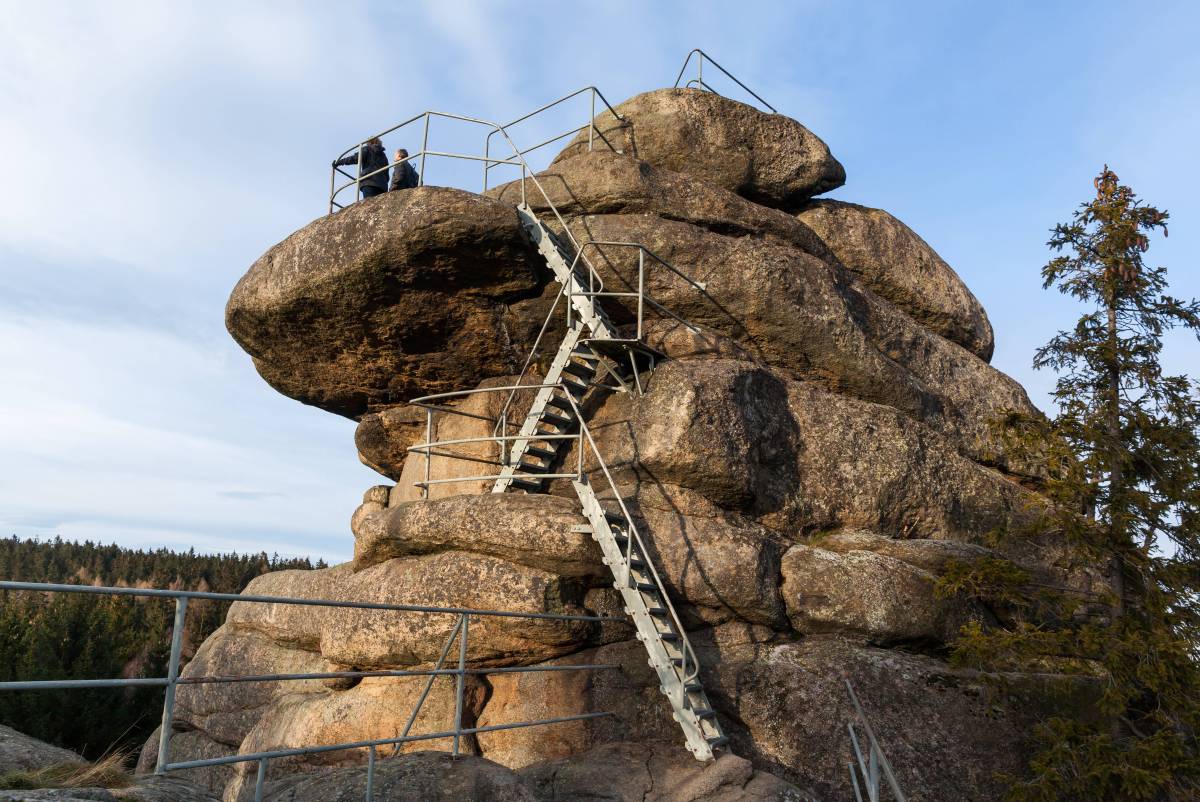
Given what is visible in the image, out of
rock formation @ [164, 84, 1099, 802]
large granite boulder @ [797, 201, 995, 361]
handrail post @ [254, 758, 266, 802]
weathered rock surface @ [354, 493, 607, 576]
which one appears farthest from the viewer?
large granite boulder @ [797, 201, 995, 361]

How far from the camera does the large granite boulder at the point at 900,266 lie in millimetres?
Answer: 21328

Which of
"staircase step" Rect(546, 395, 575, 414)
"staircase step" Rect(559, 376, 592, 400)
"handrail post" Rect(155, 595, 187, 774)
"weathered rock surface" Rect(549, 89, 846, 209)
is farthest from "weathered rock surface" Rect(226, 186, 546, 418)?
"handrail post" Rect(155, 595, 187, 774)

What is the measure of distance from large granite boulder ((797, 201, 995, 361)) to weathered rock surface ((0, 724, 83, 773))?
54.1 ft

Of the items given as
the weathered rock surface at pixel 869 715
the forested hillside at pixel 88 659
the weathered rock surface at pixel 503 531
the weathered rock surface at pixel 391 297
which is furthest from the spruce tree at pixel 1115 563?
the forested hillside at pixel 88 659

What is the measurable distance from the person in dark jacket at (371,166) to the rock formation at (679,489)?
6.06ft

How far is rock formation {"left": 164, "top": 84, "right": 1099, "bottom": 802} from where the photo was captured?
43.4ft

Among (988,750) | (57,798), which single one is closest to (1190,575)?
(988,750)

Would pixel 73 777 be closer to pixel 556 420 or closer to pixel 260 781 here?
pixel 260 781

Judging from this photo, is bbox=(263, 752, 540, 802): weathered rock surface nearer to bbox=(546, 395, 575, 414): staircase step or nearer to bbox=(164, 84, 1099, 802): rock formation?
bbox=(164, 84, 1099, 802): rock formation

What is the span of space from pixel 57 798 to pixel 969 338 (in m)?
19.9

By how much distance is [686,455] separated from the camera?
14867 mm

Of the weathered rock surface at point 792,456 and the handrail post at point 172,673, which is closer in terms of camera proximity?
the handrail post at point 172,673

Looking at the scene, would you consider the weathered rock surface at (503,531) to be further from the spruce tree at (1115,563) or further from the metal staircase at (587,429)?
the spruce tree at (1115,563)

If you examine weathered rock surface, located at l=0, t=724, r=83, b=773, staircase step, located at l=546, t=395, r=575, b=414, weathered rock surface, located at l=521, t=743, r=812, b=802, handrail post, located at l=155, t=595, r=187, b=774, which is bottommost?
weathered rock surface, located at l=521, t=743, r=812, b=802
